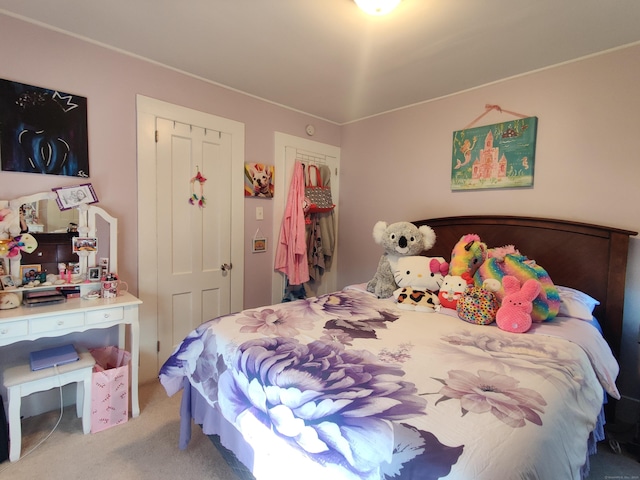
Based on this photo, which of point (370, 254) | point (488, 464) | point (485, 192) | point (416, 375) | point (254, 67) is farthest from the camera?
point (370, 254)

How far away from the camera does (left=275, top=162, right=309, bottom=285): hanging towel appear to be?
3193mm

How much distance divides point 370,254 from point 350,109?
5.03ft

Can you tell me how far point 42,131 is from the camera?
6.42ft

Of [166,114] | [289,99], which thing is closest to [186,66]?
[166,114]

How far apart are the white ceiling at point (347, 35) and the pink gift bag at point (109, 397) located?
209 centimetres

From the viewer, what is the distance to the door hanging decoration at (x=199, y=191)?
8.57 ft

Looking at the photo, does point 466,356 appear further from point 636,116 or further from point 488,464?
point 636,116

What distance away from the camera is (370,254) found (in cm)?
348

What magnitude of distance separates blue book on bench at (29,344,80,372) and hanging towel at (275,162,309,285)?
1.73 m

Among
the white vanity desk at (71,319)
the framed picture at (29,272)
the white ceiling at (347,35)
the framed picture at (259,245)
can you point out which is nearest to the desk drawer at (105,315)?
the white vanity desk at (71,319)

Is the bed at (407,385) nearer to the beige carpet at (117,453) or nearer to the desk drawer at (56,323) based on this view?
the beige carpet at (117,453)

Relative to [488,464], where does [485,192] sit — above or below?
above

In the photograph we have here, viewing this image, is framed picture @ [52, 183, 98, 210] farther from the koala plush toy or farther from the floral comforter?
the koala plush toy

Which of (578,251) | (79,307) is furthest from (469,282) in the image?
(79,307)
